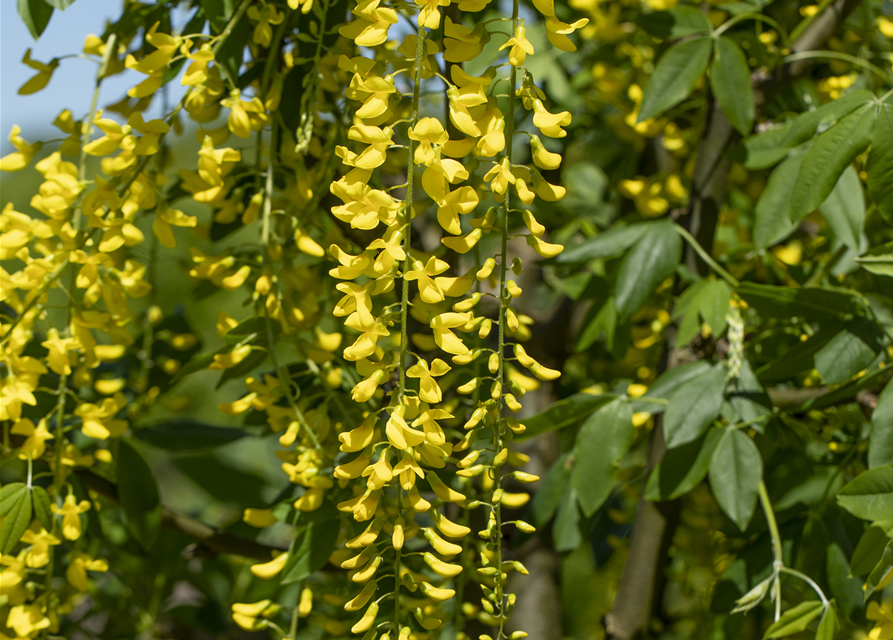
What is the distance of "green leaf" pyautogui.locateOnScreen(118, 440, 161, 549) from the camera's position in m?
0.65

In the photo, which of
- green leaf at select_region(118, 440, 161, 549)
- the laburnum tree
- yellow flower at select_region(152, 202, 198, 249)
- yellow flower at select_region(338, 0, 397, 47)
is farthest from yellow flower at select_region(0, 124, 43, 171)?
yellow flower at select_region(338, 0, 397, 47)

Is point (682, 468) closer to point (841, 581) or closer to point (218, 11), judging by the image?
point (841, 581)

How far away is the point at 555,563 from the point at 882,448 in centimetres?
48

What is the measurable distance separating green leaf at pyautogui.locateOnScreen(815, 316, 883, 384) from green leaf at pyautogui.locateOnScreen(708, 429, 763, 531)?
3.4 inches

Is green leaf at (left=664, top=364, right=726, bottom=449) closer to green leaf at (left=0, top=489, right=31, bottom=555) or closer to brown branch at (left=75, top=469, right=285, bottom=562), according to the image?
brown branch at (left=75, top=469, right=285, bottom=562)

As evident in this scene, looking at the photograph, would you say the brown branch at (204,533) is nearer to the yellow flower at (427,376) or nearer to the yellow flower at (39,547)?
the yellow flower at (39,547)

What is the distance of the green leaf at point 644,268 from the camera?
0.70 m

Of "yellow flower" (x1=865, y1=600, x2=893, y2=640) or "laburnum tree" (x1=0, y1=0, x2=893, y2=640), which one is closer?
"laburnum tree" (x1=0, y1=0, x2=893, y2=640)

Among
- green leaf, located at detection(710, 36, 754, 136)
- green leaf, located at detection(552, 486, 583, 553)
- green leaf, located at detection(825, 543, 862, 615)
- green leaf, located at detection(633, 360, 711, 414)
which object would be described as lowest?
green leaf, located at detection(825, 543, 862, 615)

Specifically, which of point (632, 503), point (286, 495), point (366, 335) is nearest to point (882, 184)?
point (366, 335)

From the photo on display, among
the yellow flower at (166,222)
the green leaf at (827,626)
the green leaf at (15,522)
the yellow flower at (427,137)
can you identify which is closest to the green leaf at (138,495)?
the green leaf at (15,522)

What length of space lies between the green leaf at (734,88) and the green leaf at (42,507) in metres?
0.67

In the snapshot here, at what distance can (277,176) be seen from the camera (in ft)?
2.32

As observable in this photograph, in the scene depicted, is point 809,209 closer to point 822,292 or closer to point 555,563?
point 822,292
